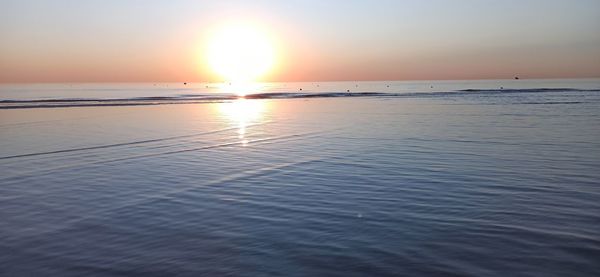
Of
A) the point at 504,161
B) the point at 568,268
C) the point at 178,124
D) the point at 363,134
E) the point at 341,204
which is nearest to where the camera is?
the point at 568,268

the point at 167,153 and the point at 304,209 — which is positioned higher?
the point at 167,153

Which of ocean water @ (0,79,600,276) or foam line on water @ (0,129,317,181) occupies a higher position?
foam line on water @ (0,129,317,181)

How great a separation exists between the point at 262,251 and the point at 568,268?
3940 millimetres

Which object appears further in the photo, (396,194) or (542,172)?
(542,172)

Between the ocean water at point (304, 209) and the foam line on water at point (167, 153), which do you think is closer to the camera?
the ocean water at point (304, 209)

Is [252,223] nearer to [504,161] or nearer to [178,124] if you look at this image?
[504,161]

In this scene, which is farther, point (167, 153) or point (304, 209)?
point (167, 153)

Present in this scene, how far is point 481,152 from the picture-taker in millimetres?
15656

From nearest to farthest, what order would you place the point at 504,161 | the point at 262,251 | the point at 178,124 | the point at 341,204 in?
the point at 262,251 → the point at 341,204 → the point at 504,161 → the point at 178,124

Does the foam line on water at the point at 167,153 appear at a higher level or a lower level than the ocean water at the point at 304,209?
higher

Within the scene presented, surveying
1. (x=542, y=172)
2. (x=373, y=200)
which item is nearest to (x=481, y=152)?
(x=542, y=172)

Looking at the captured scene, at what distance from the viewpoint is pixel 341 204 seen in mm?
9117

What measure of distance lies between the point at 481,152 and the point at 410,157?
274cm

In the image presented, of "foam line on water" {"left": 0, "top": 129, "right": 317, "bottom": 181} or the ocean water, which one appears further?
"foam line on water" {"left": 0, "top": 129, "right": 317, "bottom": 181}
